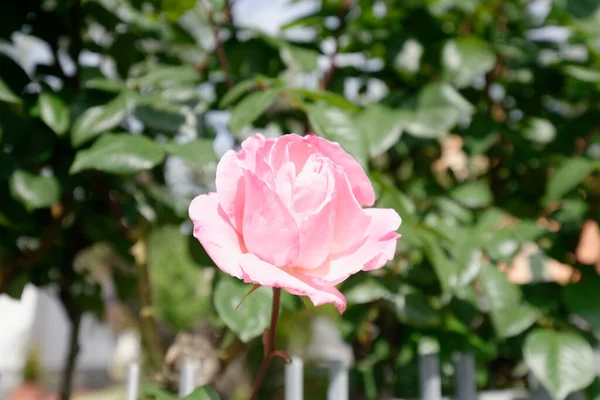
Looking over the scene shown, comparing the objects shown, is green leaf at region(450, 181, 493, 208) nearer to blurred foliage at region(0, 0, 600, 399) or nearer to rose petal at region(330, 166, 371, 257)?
blurred foliage at region(0, 0, 600, 399)

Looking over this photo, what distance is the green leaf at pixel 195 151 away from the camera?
2.08ft

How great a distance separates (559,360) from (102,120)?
745mm

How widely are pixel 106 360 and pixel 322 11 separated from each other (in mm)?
9537

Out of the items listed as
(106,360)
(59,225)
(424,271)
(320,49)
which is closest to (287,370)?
(424,271)

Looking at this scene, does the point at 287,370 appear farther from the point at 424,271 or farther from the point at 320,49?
the point at 320,49

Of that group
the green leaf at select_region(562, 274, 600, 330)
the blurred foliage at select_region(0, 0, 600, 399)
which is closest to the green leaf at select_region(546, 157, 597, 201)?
the blurred foliage at select_region(0, 0, 600, 399)

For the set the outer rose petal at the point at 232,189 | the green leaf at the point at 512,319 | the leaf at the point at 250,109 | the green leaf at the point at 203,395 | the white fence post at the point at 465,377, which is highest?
the outer rose petal at the point at 232,189

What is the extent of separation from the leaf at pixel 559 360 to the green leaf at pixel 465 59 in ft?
1.47

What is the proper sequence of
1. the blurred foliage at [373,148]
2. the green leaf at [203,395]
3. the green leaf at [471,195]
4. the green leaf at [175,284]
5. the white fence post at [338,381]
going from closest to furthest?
the green leaf at [203,395]
the blurred foliage at [373,148]
the white fence post at [338,381]
the green leaf at [471,195]
the green leaf at [175,284]

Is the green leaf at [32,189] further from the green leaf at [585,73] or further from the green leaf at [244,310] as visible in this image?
the green leaf at [585,73]

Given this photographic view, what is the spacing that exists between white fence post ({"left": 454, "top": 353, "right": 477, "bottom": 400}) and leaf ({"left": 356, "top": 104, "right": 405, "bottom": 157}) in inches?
16.1

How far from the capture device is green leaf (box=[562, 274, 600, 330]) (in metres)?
0.79

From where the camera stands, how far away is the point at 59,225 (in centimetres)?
91

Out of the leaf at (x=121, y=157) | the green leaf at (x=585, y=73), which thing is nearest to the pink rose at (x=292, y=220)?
the leaf at (x=121, y=157)
